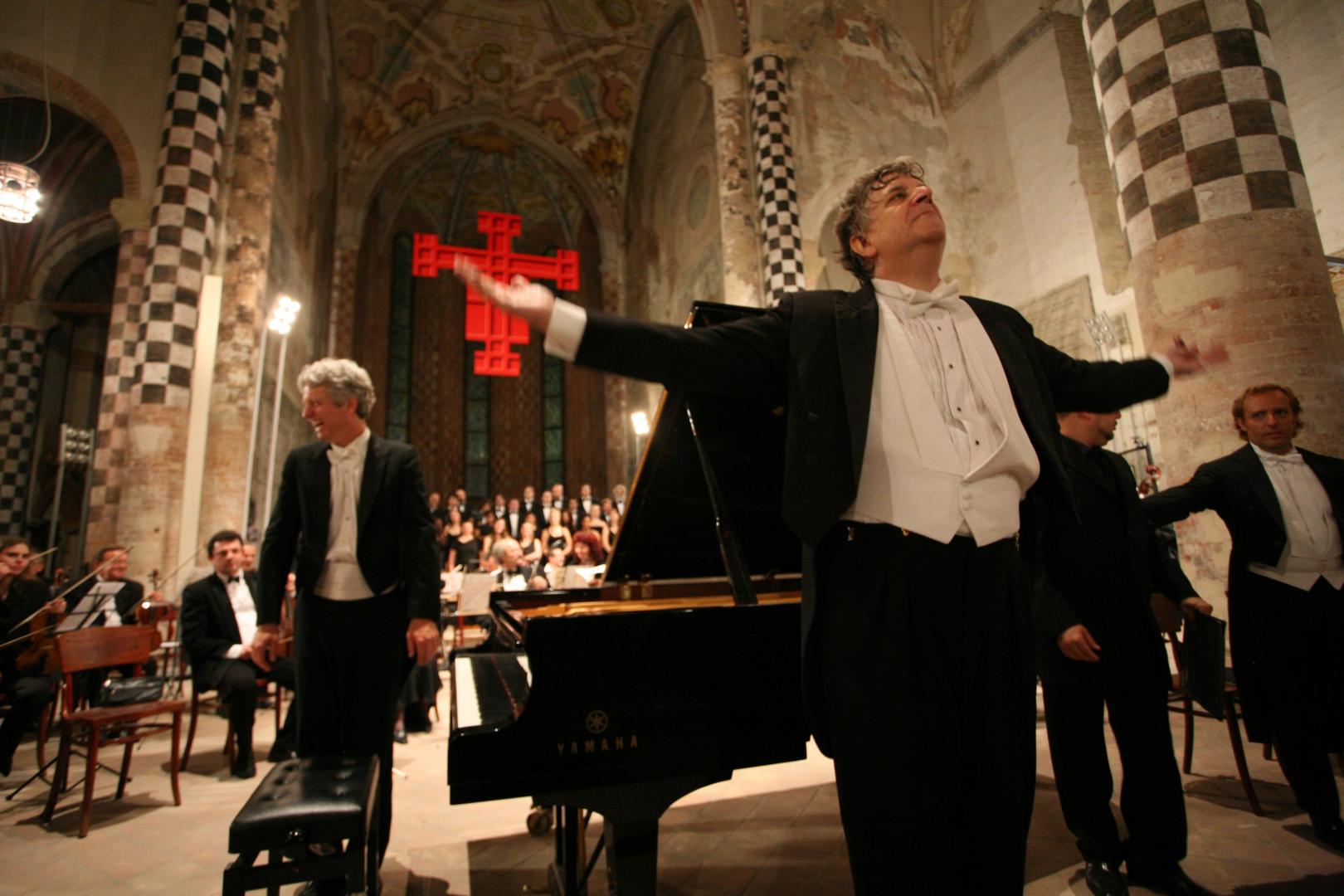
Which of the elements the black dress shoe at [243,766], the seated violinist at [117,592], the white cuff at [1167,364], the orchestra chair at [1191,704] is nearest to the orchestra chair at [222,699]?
the black dress shoe at [243,766]

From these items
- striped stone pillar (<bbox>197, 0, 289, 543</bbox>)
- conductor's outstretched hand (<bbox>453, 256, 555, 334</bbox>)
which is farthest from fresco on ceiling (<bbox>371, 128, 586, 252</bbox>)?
conductor's outstretched hand (<bbox>453, 256, 555, 334</bbox>)

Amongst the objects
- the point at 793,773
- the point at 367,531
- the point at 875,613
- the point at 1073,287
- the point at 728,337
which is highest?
the point at 1073,287

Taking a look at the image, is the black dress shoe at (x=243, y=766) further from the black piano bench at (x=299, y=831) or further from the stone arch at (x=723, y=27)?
the stone arch at (x=723, y=27)

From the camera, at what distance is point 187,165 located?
7180mm

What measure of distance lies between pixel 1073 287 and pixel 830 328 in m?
8.63

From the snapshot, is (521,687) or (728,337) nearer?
(728,337)

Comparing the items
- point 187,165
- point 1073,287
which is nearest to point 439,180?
point 187,165

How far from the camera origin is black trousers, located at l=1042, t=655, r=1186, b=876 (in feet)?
7.62

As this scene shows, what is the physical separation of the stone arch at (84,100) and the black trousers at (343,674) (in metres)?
7.08

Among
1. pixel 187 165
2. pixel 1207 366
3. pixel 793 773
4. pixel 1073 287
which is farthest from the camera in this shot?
pixel 1073 287

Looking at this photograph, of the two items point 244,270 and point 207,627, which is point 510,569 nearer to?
point 207,627

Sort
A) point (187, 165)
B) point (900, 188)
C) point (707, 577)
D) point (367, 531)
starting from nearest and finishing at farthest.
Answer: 1. point (900, 188)
2. point (367, 531)
3. point (707, 577)
4. point (187, 165)

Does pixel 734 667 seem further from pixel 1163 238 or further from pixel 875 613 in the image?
pixel 1163 238

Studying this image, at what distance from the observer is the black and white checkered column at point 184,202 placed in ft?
22.4
